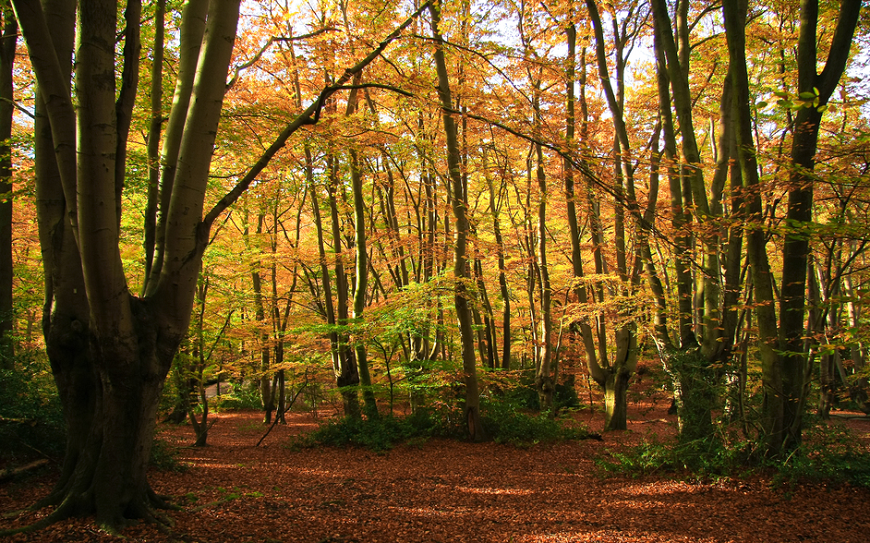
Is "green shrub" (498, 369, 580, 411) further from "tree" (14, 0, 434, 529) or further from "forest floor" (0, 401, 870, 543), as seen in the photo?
"tree" (14, 0, 434, 529)

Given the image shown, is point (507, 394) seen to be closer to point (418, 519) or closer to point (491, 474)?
point (491, 474)

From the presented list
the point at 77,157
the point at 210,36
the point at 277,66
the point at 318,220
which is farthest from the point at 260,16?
the point at 77,157

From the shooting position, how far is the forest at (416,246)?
125 inches

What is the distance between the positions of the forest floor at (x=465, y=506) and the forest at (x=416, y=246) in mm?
59

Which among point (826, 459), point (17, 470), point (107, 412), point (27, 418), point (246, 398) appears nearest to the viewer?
point (107, 412)

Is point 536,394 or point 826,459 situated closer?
point 826,459

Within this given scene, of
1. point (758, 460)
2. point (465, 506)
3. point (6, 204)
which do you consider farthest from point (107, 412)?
point (758, 460)

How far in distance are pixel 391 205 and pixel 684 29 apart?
316 inches

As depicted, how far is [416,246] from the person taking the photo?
40.5 feet

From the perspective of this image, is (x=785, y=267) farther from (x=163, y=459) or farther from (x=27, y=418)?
(x=27, y=418)

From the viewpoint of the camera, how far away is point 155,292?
327 cm

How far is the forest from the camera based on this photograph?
3.17 meters

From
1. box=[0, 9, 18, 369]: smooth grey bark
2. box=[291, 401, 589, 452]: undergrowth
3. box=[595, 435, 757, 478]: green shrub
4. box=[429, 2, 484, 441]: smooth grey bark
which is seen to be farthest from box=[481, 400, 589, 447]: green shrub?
box=[0, 9, 18, 369]: smooth grey bark

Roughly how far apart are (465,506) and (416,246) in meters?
8.15
